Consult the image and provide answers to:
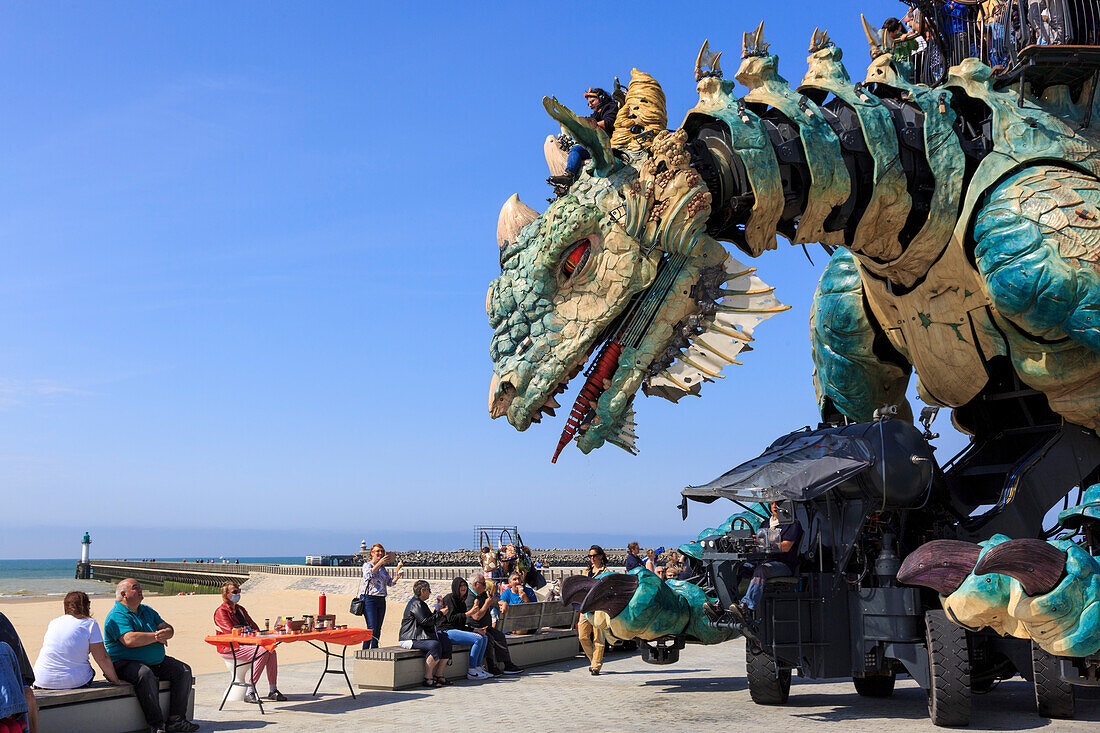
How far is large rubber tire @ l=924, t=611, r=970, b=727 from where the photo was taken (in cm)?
721

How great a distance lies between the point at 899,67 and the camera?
26.9ft

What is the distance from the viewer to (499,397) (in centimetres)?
708

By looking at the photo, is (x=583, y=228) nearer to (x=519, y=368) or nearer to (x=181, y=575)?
(x=519, y=368)

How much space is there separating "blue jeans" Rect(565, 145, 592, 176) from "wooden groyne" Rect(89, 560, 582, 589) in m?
12.4

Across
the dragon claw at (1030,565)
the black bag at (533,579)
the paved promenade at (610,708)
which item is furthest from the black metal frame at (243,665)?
the black bag at (533,579)

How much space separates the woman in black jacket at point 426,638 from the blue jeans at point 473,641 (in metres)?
0.31

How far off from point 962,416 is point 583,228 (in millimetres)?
4190

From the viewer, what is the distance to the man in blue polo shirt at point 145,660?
286 inches

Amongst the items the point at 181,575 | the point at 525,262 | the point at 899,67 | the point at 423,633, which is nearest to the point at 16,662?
the point at 525,262

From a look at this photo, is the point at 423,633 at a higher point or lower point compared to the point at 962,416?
lower

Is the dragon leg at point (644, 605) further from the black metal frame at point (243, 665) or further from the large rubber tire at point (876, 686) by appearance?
the black metal frame at point (243, 665)

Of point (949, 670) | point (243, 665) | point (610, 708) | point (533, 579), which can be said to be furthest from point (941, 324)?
point (533, 579)

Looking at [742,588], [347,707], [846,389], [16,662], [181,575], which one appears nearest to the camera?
[16,662]

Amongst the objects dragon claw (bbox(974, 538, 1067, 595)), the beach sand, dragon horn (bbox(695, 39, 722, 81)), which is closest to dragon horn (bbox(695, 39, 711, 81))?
→ dragon horn (bbox(695, 39, 722, 81))
